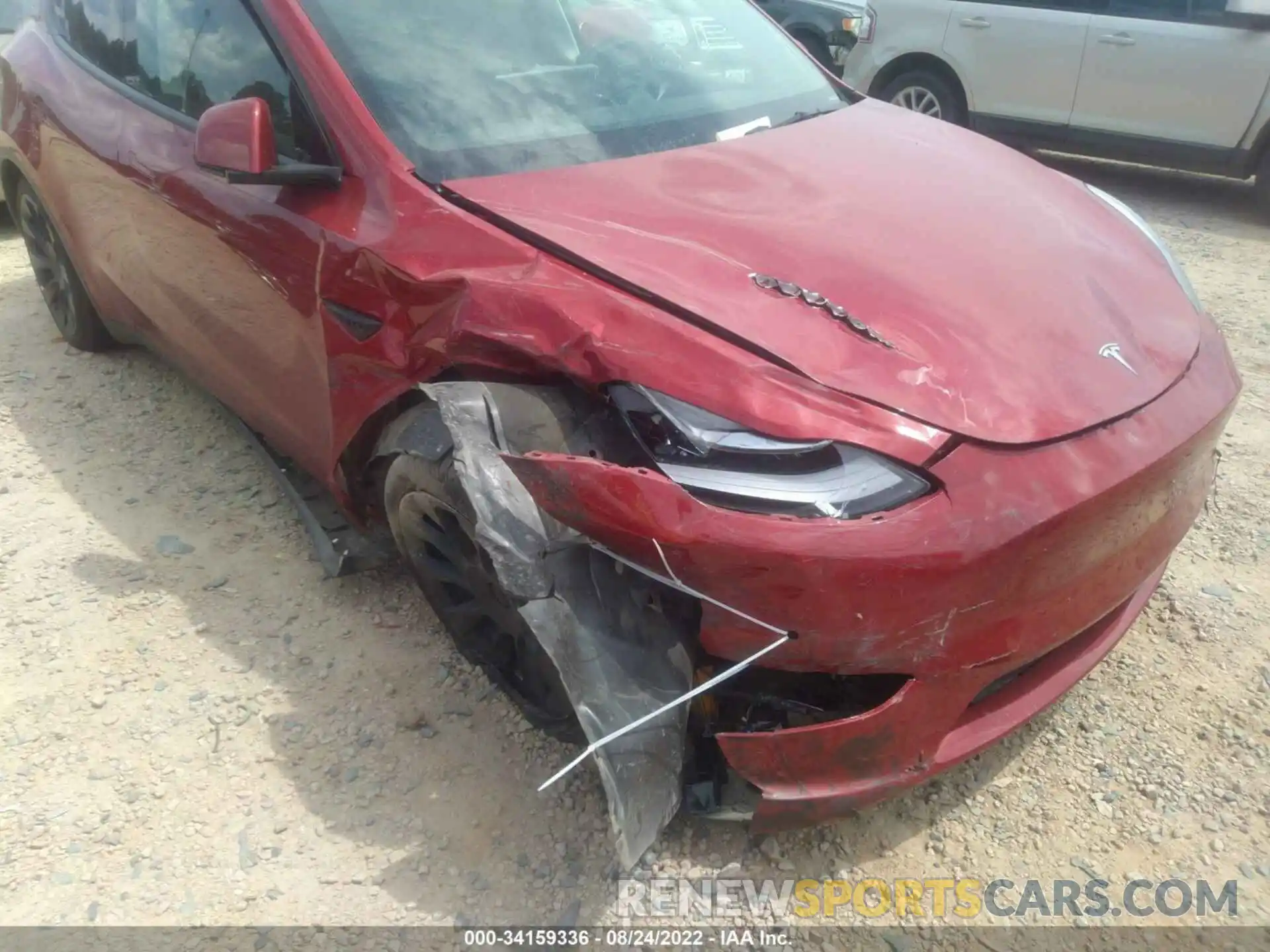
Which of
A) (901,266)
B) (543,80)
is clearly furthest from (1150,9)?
(901,266)

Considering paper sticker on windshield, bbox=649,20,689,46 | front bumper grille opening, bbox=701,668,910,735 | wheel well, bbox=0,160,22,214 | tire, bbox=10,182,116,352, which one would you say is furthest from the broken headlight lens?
wheel well, bbox=0,160,22,214

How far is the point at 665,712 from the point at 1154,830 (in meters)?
1.13

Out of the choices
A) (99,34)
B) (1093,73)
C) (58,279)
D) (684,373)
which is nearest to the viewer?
(684,373)

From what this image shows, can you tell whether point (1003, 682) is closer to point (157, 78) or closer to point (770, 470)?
point (770, 470)

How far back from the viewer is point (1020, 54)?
21.8 feet

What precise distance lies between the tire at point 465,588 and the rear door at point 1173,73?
19.4ft

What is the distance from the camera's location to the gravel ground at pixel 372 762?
2014 mm

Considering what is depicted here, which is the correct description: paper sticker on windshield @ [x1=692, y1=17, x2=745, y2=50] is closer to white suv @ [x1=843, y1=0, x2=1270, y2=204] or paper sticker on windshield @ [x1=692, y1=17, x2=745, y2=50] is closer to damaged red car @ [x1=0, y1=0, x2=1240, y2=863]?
damaged red car @ [x1=0, y1=0, x2=1240, y2=863]

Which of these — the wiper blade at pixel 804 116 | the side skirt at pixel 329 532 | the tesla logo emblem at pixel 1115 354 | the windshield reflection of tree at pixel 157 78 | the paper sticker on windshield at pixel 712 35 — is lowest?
the side skirt at pixel 329 532

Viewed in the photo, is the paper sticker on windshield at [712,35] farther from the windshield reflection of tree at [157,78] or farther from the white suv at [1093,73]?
the white suv at [1093,73]

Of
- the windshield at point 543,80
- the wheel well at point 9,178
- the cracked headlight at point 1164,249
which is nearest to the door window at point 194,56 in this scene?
the windshield at point 543,80

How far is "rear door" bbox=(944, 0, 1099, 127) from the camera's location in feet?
21.2

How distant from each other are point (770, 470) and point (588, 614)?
439mm

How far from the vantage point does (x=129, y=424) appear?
371 centimetres
